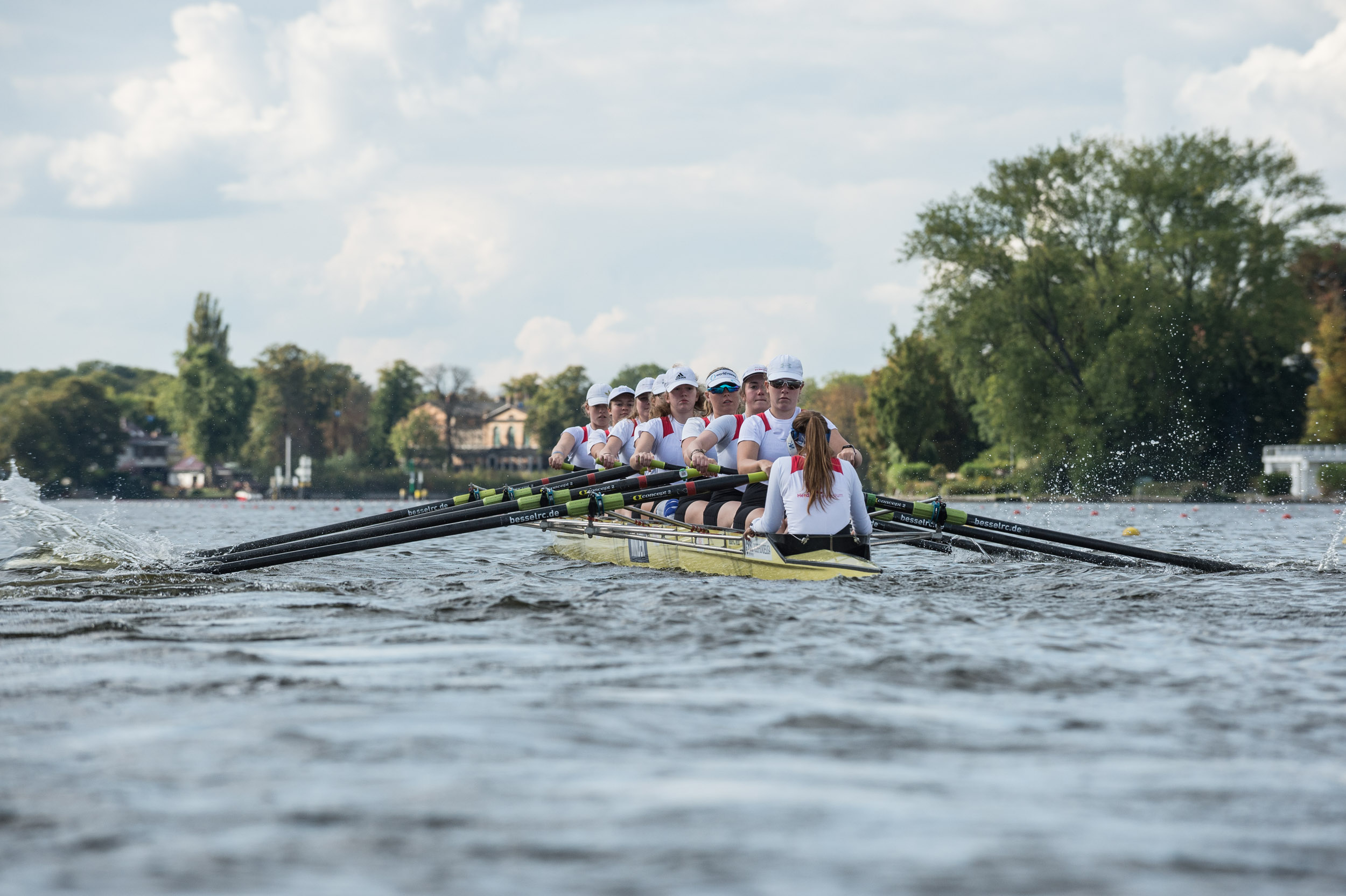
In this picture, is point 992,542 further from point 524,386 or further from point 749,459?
point 524,386

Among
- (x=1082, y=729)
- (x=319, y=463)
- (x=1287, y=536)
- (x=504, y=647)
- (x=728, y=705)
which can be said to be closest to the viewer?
(x=1082, y=729)

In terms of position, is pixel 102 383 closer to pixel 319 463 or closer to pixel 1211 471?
pixel 319 463

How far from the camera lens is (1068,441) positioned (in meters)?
42.5

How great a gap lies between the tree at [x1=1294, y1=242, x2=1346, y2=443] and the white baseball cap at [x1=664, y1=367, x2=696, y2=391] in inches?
1681

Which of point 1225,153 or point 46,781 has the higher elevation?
point 1225,153

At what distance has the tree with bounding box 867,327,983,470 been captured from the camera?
204ft

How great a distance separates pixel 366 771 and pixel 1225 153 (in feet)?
148

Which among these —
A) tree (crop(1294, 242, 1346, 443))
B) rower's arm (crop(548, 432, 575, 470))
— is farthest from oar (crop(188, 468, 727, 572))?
tree (crop(1294, 242, 1346, 443))

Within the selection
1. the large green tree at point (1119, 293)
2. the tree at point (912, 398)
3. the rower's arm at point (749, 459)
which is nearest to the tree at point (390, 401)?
the tree at point (912, 398)

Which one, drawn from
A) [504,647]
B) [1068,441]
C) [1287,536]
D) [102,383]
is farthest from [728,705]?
[102,383]

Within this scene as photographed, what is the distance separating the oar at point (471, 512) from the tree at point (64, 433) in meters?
71.5

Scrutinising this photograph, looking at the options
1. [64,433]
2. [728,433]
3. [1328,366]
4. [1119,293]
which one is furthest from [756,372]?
[64,433]

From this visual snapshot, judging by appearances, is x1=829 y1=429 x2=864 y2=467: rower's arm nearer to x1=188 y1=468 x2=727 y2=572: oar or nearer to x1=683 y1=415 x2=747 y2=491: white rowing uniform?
x1=683 y1=415 x2=747 y2=491: white rowing uniform

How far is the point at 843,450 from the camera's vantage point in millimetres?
9617
